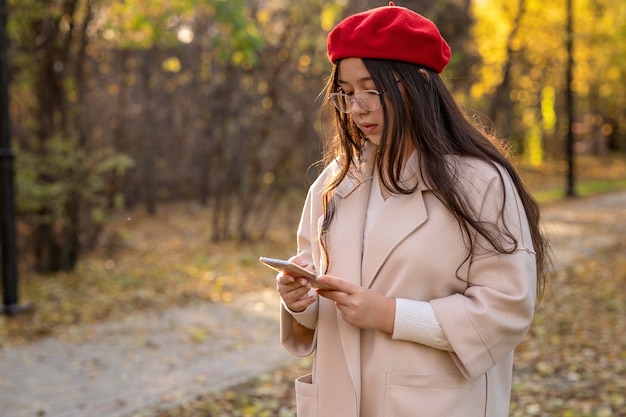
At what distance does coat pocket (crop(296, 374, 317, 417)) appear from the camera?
7.34 feet

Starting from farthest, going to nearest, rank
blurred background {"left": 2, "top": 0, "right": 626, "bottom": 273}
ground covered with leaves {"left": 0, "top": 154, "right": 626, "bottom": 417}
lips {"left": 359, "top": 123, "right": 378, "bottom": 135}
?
blurred background {"left": 2, "top": 0, "right": 626, "bottom": 273} < ground covered with leaves {"left": 0, "top": 154, "right": 626, "bottom": 417} < lips {"left": 359, "top": 123, "right": 378, "bottom": 135}

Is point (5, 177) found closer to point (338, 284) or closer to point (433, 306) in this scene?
point (338, 284)

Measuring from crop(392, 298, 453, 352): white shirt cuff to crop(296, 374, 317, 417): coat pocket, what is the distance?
34 centimetres

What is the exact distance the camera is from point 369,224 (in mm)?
2207

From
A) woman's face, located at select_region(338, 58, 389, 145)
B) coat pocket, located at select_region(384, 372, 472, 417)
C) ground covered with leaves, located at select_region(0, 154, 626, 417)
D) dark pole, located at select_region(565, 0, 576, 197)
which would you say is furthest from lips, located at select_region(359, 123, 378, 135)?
dark pole, located at select_region(565, 0, 576, 197)

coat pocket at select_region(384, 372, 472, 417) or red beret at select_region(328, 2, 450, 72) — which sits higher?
red beret at select_region(328, 2, 450, 72)

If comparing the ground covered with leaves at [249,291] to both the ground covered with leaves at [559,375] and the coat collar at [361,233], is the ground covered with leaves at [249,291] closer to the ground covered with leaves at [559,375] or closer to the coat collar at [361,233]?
the ground covered with leaves at [559,375]

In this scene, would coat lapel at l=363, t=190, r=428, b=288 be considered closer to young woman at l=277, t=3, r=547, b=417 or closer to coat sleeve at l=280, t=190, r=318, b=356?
young woman at l=277, t=3, r=547, b=417

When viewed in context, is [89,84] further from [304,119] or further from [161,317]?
[161,317]

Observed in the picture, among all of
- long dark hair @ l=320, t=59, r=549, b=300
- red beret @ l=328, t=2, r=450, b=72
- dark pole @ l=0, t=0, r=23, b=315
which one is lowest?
dark pole @ l=0, t=0, r=23, b=315

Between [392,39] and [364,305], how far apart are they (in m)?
0.71

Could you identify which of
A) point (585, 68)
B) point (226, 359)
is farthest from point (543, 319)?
point (585, 68)

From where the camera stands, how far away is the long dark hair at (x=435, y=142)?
206cm

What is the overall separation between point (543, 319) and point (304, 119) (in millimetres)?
6369
